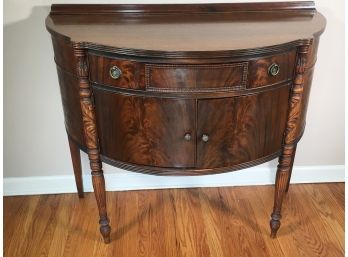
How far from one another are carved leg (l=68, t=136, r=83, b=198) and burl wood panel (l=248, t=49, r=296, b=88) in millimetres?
747

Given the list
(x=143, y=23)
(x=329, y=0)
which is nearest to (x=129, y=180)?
(x=143, y=23)

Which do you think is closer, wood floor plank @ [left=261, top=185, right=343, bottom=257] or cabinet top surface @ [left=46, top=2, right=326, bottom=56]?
cabinet top surface @ [left=46, top=2, right=326, bottom=56]

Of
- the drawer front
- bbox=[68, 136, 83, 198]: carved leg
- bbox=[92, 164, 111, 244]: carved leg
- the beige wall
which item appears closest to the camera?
the drawer front

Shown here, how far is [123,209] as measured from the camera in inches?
63.9

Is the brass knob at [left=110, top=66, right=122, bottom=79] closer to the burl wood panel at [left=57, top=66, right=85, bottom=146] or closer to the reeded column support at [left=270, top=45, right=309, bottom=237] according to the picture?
the burl wood panel at [left=57, top=66, right=85, bottom=146]

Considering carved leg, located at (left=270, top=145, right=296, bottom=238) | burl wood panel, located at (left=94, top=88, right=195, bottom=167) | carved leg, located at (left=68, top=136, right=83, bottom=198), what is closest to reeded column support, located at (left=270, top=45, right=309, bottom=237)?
carved leg, located at (left=270, top=145, right=296, bottom=238)

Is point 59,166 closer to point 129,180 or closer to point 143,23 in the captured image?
point 129,180

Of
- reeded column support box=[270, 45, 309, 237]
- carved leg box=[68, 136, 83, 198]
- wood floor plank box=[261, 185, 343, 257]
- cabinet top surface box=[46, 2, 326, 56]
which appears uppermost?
cabinet top surface box=[46, 2, 326, 56]

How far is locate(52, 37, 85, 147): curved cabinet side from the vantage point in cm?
113

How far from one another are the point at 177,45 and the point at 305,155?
973mm

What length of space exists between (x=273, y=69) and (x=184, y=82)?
0.24 metres

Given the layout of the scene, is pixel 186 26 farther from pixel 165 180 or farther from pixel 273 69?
pixel 165 180

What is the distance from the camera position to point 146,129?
3.70 feet

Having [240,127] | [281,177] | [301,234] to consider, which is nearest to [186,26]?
[240,127]
